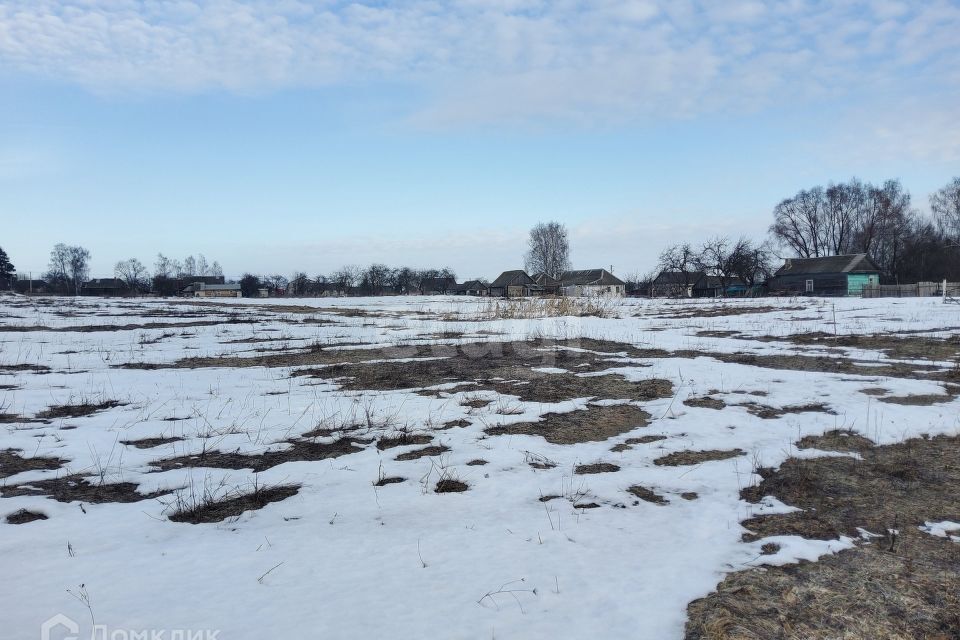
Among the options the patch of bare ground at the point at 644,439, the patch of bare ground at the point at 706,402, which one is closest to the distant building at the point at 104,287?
the patch of bare ground at the point at 706,402

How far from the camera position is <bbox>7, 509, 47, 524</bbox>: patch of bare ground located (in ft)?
10.5

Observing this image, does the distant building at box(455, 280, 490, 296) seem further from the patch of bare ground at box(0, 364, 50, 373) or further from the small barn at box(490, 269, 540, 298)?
the patch of bare ground at box(0, 364, 50, 373)

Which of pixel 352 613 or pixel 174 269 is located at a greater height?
pixel 174 269

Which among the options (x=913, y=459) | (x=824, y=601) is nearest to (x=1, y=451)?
(x=824, y=601)

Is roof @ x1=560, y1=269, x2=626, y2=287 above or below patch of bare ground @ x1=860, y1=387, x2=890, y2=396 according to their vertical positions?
above

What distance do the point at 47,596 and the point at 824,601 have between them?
3.66 m

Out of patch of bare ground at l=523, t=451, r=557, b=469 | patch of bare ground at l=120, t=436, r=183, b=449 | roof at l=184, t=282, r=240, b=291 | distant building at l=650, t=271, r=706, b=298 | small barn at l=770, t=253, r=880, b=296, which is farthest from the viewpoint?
roof at l=184, t=282, r=240, b=291

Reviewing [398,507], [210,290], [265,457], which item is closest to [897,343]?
[398,507]

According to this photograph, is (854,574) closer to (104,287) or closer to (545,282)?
(545,282)

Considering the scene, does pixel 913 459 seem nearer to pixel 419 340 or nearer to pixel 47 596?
pixel 47 596

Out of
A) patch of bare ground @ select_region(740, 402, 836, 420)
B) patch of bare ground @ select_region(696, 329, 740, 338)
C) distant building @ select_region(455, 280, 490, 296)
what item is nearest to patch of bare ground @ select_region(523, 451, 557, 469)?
patch of bare ground @ select_region(740, 402, 836, 420)

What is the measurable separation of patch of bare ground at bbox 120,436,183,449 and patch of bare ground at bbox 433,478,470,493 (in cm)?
292

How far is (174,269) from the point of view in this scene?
12662cm

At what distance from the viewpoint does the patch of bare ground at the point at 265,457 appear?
14.2 ft
